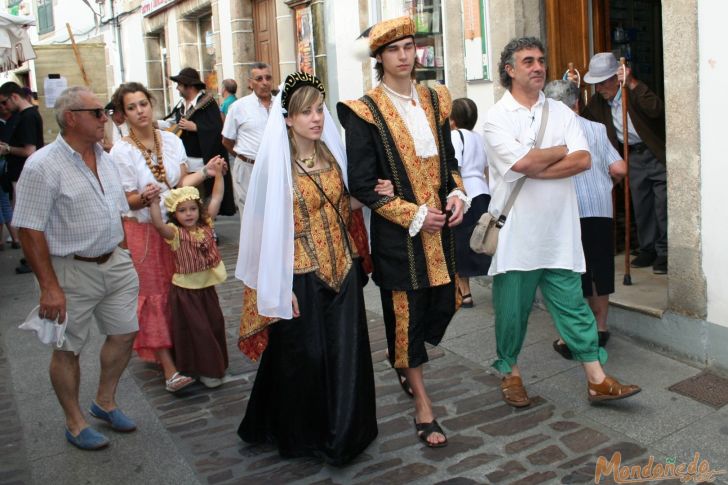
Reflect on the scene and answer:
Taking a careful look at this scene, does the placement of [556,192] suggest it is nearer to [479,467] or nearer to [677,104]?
[677,104]

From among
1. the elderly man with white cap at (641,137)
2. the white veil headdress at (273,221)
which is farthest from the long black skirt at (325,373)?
the elderly man with white cap at (641,137)

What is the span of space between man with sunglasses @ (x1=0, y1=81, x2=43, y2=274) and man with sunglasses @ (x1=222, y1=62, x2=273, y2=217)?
9.00ft

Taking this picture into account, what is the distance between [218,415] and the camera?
457cm

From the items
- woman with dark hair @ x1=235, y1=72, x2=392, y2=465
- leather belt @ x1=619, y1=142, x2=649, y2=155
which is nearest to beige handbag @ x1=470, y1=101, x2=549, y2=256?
woman with dark hair @ x1=235, y1=72, x2=392, y2=465

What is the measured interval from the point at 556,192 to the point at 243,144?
4.37m

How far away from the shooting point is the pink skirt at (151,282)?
5.06m

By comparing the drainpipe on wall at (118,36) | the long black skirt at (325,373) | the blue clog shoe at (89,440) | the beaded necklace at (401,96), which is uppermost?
the drainpipe on wall at (118,36)

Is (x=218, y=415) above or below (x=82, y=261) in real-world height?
below

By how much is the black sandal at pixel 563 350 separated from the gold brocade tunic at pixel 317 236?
193 centimetres

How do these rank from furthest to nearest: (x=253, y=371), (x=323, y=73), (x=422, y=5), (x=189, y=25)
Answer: (x=189, y=25)
(x=323, y=73)
(x=422, y=5)
(x=253, y=371)

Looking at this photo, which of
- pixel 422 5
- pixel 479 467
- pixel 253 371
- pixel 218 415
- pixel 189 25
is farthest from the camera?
pixel 189 25

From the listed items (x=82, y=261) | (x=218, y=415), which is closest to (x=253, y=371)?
(x=218, y=415)

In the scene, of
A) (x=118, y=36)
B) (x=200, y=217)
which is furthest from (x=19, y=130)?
(x=118, y=36)

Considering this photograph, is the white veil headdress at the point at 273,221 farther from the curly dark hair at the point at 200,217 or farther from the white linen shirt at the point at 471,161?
the white linen shirt at the point at 471,161
